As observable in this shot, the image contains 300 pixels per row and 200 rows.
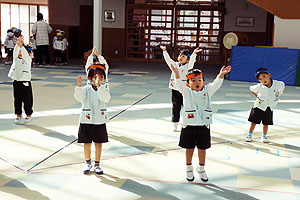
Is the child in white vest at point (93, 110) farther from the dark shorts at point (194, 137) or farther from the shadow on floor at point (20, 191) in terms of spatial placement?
the dark shorts at point (194, 137)

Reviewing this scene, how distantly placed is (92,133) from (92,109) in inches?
11.5

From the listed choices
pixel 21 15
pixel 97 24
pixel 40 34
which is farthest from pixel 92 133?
pixel 21 15

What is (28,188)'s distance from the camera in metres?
4.50

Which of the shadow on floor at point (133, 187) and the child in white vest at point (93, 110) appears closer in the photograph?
the shadow on floor at point (133, 187)

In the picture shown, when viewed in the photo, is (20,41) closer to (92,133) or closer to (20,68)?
(20,68)

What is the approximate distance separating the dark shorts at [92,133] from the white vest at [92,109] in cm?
8

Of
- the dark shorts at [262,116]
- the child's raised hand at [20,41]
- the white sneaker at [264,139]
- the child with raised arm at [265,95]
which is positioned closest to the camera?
the child with raised arm at [265,95]

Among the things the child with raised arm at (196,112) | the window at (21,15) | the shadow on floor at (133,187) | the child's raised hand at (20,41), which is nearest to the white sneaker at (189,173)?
the child with raised arm at (196,112)

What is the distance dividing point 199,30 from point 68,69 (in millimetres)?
7498

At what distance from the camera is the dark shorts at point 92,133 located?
4.87 metres

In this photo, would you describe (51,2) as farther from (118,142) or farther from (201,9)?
(118,142)

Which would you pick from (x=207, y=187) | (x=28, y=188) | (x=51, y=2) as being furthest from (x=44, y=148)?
(x=51, y=2)

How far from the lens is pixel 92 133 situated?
16.1 feet

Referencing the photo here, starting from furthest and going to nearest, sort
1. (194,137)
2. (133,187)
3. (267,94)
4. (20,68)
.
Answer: (20,68) → (267,94) → (194,137) → (133,187)
